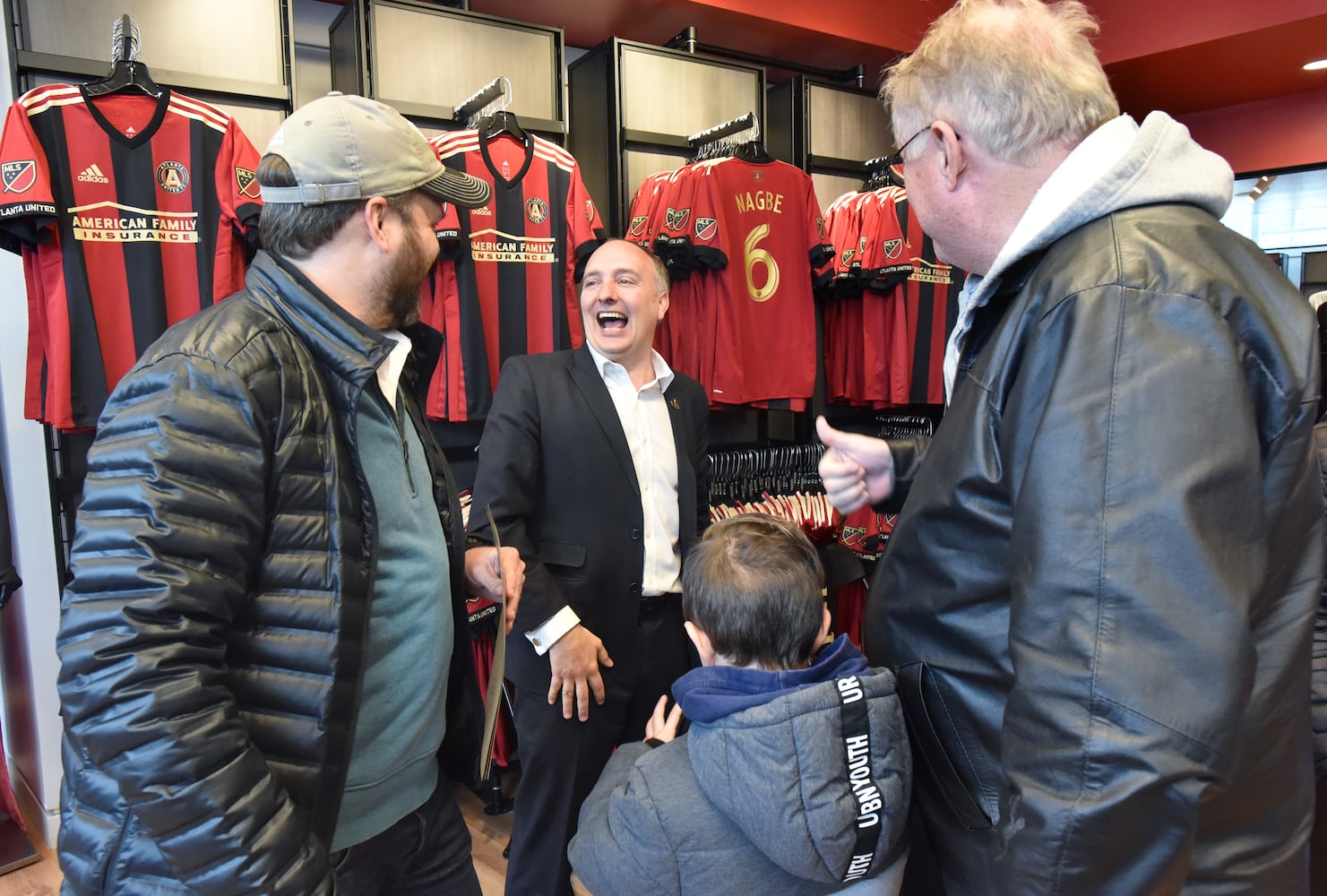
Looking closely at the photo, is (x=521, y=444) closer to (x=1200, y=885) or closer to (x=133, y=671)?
→ (x=133, y=671)

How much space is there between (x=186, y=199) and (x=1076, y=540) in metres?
2.87

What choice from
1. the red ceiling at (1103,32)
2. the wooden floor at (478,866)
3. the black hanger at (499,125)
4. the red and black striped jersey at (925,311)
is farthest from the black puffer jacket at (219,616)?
the red and black striped jersey at (925,311)

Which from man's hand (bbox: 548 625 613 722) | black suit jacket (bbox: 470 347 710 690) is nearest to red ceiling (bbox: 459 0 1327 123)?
black suit jacket (bbox: 470 347 710 690)

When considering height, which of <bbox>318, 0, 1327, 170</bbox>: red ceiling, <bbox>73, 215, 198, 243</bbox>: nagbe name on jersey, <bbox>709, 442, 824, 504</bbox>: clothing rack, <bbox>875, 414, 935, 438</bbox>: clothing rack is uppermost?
<bbox>318, 0, 1327, 170</bbox>: red ceiling

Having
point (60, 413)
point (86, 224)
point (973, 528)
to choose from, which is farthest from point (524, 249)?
point (973, 528)

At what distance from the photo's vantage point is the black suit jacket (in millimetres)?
2145

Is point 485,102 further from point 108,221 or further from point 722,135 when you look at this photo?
point 108,221

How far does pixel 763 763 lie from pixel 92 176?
2697 millimetres

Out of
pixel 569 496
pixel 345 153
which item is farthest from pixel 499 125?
pixel 345 153

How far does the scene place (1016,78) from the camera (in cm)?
103

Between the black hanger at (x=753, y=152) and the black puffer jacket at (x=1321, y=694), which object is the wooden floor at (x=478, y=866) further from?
the black hanger at (x=753, y=152)

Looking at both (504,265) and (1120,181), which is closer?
(1120,181)

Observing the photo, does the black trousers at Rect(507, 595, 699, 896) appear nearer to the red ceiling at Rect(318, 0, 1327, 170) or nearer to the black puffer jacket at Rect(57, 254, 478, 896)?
the black puffer jacket at Rect(57, 254, 478, 896)

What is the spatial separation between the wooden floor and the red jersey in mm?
1927
